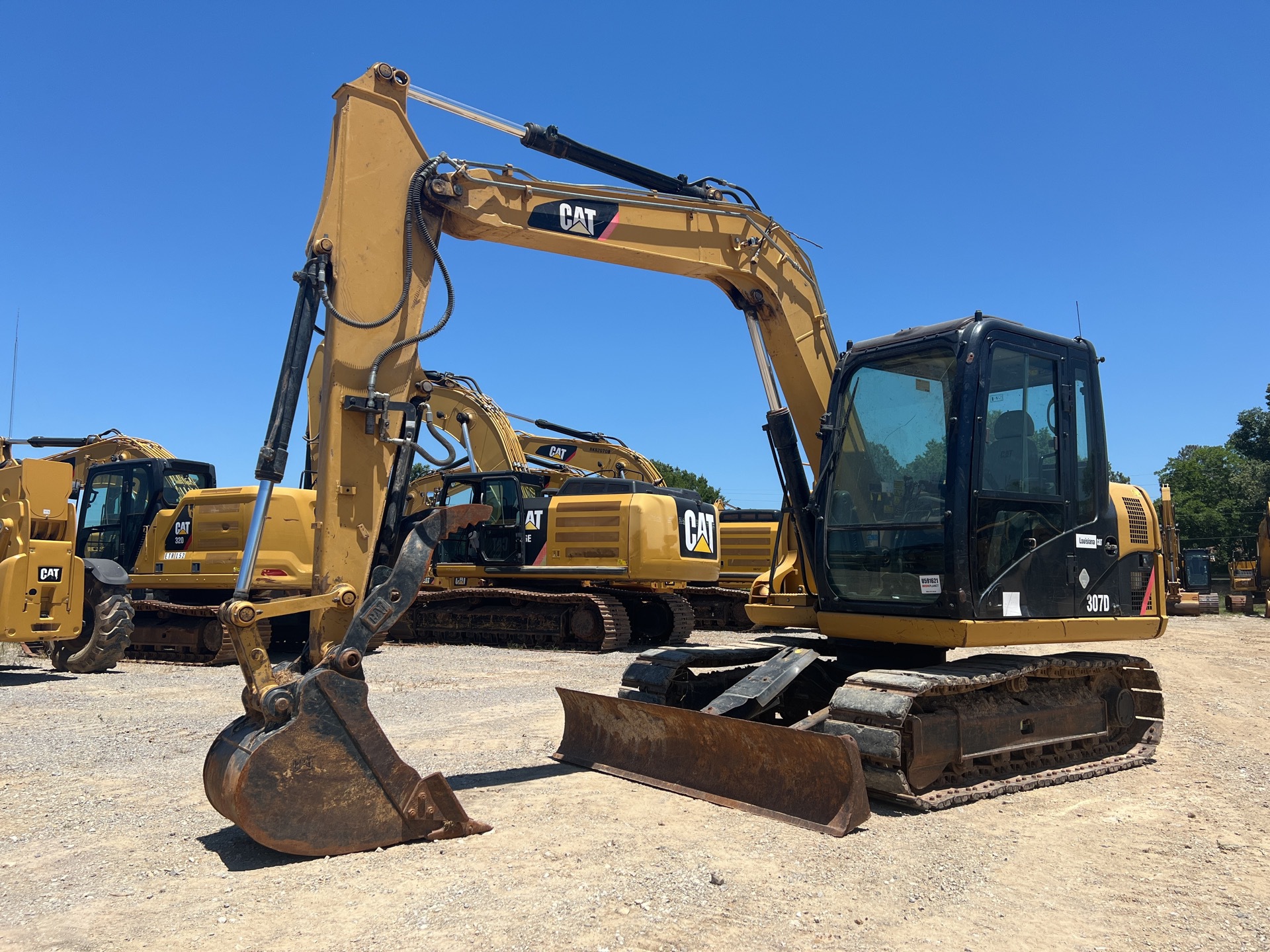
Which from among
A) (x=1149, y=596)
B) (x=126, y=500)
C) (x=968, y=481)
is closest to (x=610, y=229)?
(x=968, y=481)

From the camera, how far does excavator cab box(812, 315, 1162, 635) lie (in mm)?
6184

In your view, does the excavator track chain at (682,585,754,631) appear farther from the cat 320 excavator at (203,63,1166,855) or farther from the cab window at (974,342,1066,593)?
the cab window at (974,342,1066,593)

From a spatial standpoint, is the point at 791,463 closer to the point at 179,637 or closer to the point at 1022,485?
the point at 1022,485

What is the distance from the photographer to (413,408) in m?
5.59

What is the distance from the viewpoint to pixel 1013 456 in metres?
6.45

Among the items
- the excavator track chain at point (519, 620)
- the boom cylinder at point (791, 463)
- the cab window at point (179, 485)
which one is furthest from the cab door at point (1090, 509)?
the cab window at point (179, 485)

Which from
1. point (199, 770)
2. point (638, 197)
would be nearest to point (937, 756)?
point (638, 197)

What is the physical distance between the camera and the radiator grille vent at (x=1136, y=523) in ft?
24.1

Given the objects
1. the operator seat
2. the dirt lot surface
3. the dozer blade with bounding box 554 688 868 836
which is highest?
the operator seat

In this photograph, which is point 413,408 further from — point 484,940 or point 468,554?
point 468,554

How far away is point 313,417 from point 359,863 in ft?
8.76

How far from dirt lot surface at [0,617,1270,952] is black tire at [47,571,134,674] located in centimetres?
465

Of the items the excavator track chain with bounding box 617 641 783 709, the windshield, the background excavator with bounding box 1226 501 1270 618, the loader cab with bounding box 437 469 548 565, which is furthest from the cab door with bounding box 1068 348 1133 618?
the background excavator with bounding box 1226 501 1270 618

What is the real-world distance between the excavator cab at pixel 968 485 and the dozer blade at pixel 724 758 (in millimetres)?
1250
